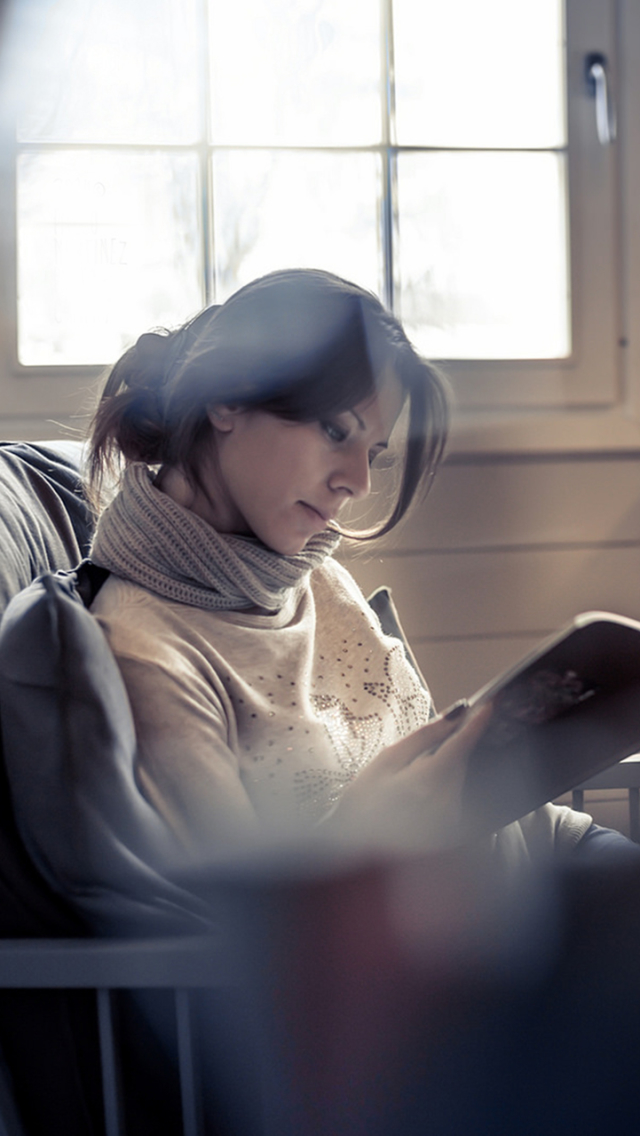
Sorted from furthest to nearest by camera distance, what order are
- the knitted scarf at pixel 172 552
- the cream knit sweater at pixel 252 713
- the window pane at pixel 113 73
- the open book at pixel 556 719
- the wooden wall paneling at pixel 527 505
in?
the wooden wall paneling at pixel 527 505 → the window pane at pixel 113 73 → the knitted scarf at pixel 172 552 → the cream knit sweater at pixel 252 713 → the open book at pixel 556 719

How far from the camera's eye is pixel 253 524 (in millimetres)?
834

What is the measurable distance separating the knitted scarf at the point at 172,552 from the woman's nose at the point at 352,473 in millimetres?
91

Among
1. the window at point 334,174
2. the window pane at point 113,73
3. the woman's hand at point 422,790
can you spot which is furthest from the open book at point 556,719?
the window pane at point 113,73

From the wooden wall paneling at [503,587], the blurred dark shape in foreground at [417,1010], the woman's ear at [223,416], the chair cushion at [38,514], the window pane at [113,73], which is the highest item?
the window pane at [113,73]

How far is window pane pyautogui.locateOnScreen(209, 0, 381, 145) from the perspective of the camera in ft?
5.16

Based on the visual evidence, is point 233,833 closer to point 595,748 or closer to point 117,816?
point 117,816

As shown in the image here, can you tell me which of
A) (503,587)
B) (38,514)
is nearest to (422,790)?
(38,514)

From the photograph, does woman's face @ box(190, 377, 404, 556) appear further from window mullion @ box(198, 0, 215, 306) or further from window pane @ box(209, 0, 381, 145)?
window pane @ box(209, 0, 381, 145)

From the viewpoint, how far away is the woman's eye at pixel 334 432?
815 mm

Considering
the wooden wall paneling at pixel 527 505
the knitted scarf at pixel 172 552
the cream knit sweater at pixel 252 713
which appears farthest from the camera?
the wooden wall paneling at pixel 527 505

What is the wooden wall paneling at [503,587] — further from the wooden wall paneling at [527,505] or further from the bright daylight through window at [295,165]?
the bright daylight through window at [295,165]

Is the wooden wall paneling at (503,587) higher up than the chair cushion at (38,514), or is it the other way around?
the chair cushion at (38,514)

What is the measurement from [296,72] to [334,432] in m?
1.05

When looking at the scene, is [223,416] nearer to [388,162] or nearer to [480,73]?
[388,162]
